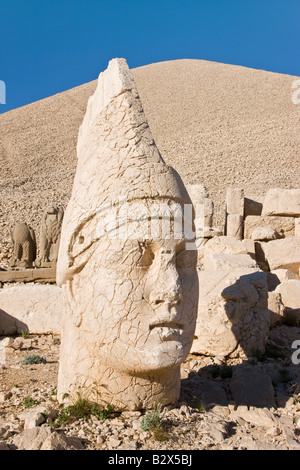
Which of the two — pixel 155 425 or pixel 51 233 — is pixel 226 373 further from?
pixel 51 233

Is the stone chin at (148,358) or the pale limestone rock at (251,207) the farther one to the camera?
the pale limestone rock at (251,207)

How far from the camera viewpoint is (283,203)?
10.5 meters

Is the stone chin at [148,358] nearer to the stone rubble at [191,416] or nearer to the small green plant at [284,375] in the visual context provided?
the stone rubble at [191,416]

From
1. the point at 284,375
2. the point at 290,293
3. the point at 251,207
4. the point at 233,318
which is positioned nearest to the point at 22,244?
the point at 251,207

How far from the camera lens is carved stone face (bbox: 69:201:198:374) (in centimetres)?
317

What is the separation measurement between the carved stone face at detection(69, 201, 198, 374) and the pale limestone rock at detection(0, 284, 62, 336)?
3.45m

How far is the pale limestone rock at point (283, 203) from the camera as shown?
34.4 ft

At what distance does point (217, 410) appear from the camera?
3637mm

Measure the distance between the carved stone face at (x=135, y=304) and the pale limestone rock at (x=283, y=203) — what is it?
25.5ft

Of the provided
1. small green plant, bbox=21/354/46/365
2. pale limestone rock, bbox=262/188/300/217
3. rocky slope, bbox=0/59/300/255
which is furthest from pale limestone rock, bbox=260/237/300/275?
rocky slope, bbox=0/59/300/255

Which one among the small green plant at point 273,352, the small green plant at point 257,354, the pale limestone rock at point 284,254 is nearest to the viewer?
the small green plant at point 257,354

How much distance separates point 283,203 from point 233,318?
593 cm

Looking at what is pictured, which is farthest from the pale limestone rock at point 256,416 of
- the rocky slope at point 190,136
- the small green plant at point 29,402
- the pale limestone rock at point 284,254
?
the rocky slope at point 190,136
